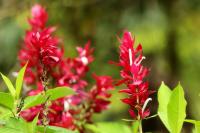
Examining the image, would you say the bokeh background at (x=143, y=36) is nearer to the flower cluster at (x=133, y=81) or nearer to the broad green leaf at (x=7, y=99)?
the flower cluster at (x=133, y=81)

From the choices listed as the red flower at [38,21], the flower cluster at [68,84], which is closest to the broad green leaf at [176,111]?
the flower cluster at [68,84]

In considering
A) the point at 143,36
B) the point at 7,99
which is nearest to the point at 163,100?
the point at 7,99

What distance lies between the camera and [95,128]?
1663 millimetres

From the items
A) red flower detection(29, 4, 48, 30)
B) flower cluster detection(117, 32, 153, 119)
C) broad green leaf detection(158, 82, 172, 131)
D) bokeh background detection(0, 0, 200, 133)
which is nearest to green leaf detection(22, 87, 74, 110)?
flower cluster detection(117, 32, 153, 119)

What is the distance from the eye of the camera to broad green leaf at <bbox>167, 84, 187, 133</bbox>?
1.28 m

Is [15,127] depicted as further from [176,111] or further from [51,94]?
[176,111]

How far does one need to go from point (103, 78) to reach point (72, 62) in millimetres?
145

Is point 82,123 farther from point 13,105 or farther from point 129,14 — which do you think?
point 129,14

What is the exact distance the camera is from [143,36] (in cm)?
730

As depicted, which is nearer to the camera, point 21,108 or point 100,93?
point 21,108

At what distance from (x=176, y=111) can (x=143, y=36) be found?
6.04 metres

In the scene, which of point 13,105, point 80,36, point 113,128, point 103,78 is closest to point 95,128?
point 113,128

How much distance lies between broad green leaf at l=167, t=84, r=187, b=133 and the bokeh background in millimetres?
4655

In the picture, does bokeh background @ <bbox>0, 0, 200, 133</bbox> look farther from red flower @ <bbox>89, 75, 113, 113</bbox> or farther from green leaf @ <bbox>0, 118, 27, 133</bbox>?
green leaf @ <bbox>0, 118, 27, 133</bbox>
